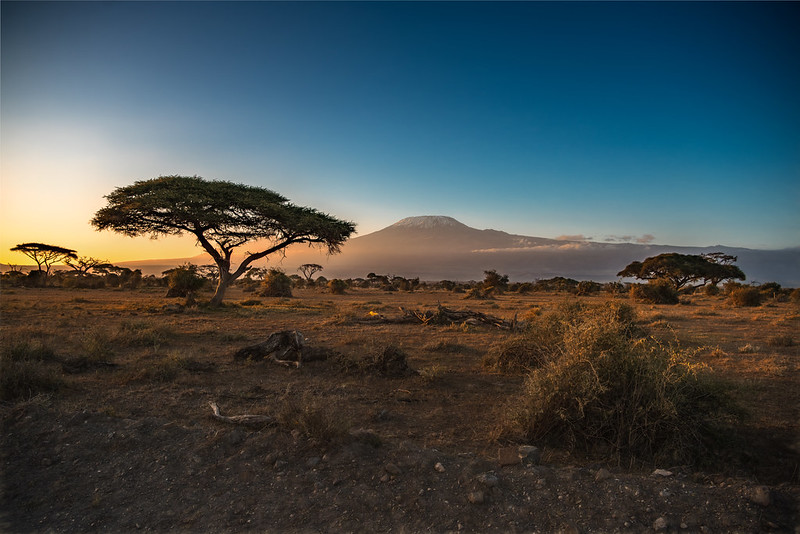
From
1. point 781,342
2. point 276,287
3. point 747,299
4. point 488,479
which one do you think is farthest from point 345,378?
point 747,299

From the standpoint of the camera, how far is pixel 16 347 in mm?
6926

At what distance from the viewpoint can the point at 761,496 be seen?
2998 millimetres

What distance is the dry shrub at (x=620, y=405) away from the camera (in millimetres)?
4115

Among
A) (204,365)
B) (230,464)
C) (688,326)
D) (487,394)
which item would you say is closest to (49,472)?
(230,464)

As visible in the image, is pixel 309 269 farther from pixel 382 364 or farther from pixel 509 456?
pixel 509 456

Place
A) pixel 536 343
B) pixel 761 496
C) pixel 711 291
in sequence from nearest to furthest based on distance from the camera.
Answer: pixel 761 496
pixel 536 343
pixel 711 291

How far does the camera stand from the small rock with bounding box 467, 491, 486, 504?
10.5 feet

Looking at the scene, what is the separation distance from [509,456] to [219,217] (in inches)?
679

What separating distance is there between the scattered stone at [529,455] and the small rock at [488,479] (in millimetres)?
445

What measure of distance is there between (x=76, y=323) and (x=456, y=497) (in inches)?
555

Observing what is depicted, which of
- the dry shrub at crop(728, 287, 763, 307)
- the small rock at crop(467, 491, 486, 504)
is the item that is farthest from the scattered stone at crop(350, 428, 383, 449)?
the dry shrub at crop(728, 287, 763, 307)

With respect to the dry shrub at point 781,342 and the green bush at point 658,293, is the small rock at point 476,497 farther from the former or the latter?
the green bush at point 658,293

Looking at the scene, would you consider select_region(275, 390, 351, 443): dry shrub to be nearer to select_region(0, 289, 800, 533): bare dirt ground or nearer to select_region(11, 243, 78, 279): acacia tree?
select_region(0, 289, 800, 533): bare dirt ground

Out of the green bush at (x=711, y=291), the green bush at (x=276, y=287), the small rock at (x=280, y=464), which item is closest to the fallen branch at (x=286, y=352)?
the small rock at (x=280, y=464)
